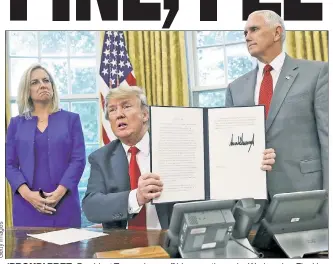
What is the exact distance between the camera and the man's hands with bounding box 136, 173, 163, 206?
7.69 ft

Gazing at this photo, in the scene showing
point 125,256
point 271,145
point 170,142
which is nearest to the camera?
point 125,256

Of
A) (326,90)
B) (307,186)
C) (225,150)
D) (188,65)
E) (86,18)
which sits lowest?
(307,186)

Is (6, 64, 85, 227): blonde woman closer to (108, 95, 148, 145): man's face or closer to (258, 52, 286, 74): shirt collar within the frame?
(108, 95, 148, 145): man's face

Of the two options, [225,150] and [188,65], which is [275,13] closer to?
[188,65]

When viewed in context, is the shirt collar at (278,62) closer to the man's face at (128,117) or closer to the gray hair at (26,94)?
the man's face at (128,117)

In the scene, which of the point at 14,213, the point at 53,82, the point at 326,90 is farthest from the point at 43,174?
the point at 326,90

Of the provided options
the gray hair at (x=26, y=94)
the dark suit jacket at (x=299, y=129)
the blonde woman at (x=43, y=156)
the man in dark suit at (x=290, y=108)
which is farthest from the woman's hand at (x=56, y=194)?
the dark suit jacket at (x=299, y=129)

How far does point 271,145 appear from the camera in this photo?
2.46 meters

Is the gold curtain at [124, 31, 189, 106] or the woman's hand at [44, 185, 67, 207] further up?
the gold curtain at [124, 31, 189, 106]

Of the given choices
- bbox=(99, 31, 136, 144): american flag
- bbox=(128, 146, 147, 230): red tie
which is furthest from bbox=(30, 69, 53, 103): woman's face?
bbox=(128, 146, 147, 230): red tie

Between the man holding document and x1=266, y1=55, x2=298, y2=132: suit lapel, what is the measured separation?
665 millimetres

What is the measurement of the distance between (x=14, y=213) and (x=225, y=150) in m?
1.20

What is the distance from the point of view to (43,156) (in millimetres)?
2572

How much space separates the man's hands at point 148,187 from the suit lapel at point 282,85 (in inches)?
A: 25.5
